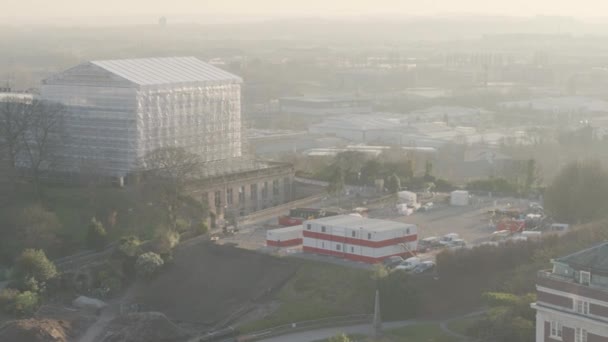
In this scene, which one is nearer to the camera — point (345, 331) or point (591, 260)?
point (591, 260)

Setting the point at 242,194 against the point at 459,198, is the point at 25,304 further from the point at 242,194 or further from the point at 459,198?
the point at 459,198

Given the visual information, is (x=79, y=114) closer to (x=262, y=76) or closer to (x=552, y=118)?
(x=552, y=118)

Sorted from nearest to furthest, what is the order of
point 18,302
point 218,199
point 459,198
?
point 18,302
point 218,199
point 459,198

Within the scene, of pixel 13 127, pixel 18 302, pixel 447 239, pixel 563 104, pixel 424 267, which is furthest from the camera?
pixel 563 104

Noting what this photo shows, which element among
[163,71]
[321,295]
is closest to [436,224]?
[321,295]

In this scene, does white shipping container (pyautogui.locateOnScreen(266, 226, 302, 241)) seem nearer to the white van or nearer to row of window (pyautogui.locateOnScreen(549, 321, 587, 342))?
the white van

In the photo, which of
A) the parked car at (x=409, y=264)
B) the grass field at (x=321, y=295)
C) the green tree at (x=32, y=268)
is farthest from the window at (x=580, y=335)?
the green tree at (x=32, y=268)

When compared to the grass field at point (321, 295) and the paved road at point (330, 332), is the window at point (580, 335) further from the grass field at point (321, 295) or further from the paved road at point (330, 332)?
the grass field at point (321, 295)

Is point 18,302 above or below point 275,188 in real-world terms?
below
